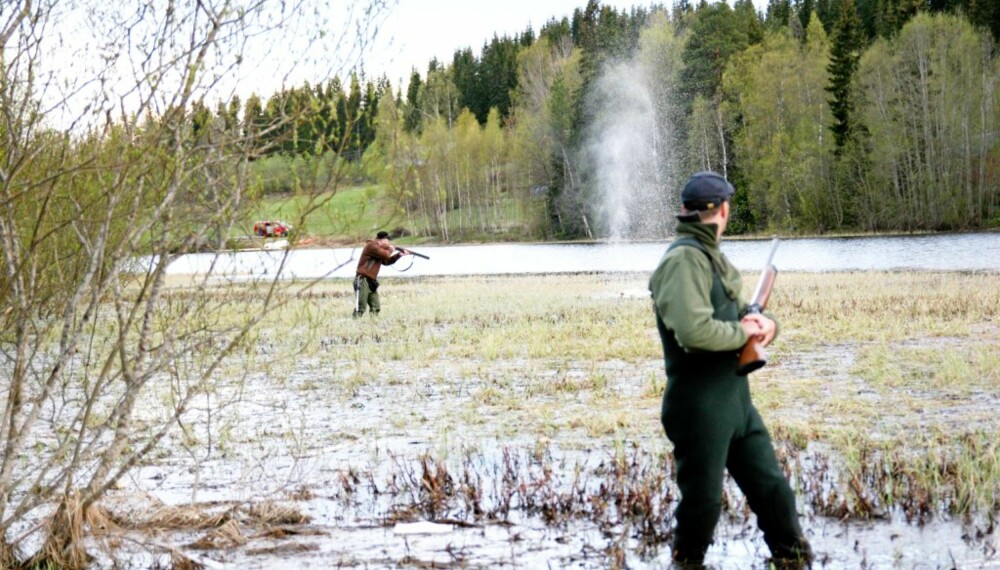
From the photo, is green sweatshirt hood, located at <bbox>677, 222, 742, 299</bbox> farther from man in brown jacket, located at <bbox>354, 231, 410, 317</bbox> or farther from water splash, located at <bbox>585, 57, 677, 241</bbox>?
water splash, located at <bbox>585, 57, 677, 241</bbox>

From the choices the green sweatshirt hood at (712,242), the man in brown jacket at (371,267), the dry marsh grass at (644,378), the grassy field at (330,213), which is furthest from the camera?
the man in brown jacket at (371,267)

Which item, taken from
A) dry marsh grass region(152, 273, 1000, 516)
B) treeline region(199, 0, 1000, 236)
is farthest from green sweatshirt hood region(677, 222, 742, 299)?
treeline region(199, 0, 1000, 236)

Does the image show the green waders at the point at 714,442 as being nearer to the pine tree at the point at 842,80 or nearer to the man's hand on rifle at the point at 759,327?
the man's hand on rifle at the point at 759,327

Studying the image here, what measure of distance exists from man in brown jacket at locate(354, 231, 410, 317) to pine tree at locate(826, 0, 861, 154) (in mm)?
49466

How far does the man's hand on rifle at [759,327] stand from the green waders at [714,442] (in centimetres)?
12

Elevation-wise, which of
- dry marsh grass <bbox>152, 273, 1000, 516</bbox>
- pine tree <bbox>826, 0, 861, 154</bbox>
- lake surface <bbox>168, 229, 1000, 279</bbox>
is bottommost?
lake surface <bbox>168, 229, 1000, 279</bbox>

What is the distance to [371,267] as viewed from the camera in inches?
829

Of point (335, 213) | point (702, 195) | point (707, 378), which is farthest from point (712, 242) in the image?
point (335, 213)

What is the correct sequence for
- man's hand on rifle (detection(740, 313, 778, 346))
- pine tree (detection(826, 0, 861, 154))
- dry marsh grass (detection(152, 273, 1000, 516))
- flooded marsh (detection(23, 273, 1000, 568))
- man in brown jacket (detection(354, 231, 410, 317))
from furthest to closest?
pine tree (detection(826, 0, 861, 154)) → man in brown jacket (detection(354, 231, 410, 317)) → dry marsh grass (detection(152, 273, 1000, 516)) → flooded marsh (detection(23, 273, 1000, 568)) → man's hand on rifle (detection(740, 313, 778, 346))

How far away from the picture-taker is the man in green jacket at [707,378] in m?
5.13

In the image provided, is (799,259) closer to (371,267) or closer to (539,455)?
(371,267)

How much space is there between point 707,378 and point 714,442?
0.28m

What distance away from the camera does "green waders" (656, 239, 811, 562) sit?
5211 millimetres

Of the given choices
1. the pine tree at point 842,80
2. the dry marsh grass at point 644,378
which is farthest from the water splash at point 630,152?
the dry marsh grass at point 644,378
